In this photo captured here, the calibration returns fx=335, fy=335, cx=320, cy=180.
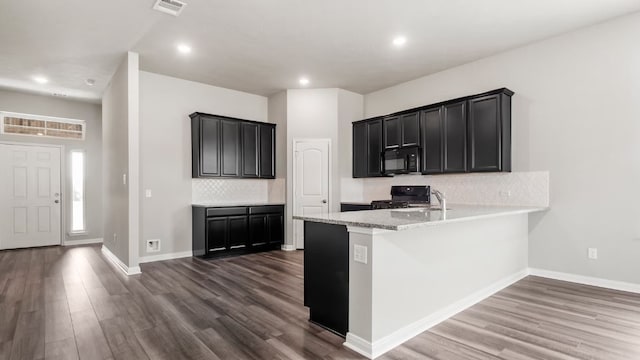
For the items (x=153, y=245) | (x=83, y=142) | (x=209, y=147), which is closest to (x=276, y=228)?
(x=209, y=147)

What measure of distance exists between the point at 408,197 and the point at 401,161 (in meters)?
0.60

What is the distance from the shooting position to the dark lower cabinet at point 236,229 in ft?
17.4

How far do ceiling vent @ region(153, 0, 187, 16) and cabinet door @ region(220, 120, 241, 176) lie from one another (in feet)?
7.99

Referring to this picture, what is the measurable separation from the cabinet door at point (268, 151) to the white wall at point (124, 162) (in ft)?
7.44

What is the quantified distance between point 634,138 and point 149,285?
5.61 metres

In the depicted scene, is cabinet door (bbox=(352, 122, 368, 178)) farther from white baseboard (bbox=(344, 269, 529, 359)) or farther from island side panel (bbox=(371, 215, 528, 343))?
white baseboard (bbox=(344, 269, 529, 359))

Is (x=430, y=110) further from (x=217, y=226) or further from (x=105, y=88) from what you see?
(x=105, y=88)

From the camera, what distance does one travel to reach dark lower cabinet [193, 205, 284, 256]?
531cm

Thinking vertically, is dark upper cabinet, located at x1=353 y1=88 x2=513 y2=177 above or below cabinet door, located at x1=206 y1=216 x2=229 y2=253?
above

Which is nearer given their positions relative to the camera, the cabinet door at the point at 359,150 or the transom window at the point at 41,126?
the cabinet door at the point at 359,150

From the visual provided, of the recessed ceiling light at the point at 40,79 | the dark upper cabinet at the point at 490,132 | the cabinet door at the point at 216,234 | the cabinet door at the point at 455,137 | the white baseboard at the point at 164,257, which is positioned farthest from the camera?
the recessed ceiling light at the point at 40,79

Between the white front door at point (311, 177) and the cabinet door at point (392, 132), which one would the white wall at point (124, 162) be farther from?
the cabinet door at point (392, 132)

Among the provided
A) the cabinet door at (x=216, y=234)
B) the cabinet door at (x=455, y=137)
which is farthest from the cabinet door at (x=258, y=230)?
the cabinet door at (x=455, y=137)

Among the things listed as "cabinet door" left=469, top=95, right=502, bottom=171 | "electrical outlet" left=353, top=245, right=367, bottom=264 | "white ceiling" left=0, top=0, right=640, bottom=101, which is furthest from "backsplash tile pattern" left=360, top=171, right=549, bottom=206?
"electrical outlet" left=353, top=245, right=367, bottom=264
